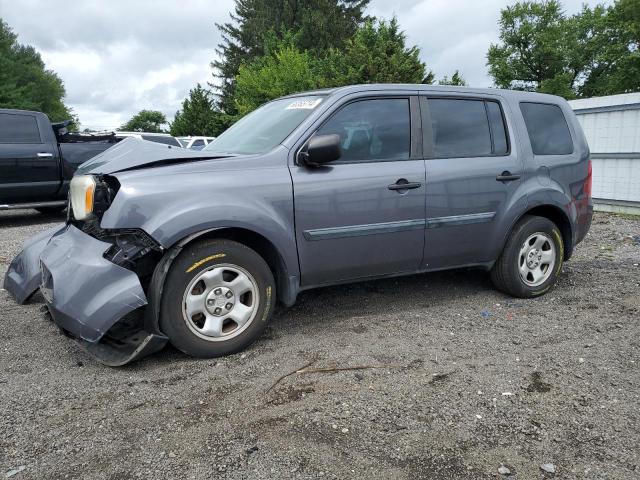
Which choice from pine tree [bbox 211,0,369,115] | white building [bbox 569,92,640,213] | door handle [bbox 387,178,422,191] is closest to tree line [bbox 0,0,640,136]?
pine tree [bbox 211,0,369,115]

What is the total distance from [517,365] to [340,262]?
1.36m

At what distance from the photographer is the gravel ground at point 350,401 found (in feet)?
7.47

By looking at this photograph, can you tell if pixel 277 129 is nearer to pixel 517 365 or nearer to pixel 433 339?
pixel 433 339

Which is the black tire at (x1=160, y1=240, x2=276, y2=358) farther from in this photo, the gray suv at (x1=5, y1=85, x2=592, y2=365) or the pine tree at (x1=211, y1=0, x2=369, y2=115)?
the pine tree at (x1=211, y1=0, x2=369, y2=115)

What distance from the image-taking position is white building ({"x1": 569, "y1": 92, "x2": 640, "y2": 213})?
920cm

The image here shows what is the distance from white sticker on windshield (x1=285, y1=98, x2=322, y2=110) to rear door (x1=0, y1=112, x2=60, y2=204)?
6611 mm

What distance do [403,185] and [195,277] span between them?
5.48 feet

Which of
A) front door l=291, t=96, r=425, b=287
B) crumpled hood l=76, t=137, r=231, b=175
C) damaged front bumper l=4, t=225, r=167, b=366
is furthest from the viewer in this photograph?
front door l=291, t=96, r=425, b=287

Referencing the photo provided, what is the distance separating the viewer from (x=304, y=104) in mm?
3975

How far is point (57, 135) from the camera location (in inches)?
367

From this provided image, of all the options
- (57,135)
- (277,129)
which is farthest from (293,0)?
(277,129)

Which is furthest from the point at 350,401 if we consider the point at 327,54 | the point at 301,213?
the point at 327,54

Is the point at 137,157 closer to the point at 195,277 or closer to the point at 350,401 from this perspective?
the point at 195,277

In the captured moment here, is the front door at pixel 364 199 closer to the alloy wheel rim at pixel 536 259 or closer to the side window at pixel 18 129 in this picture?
the alloy wheel rim at pixel 536 259
